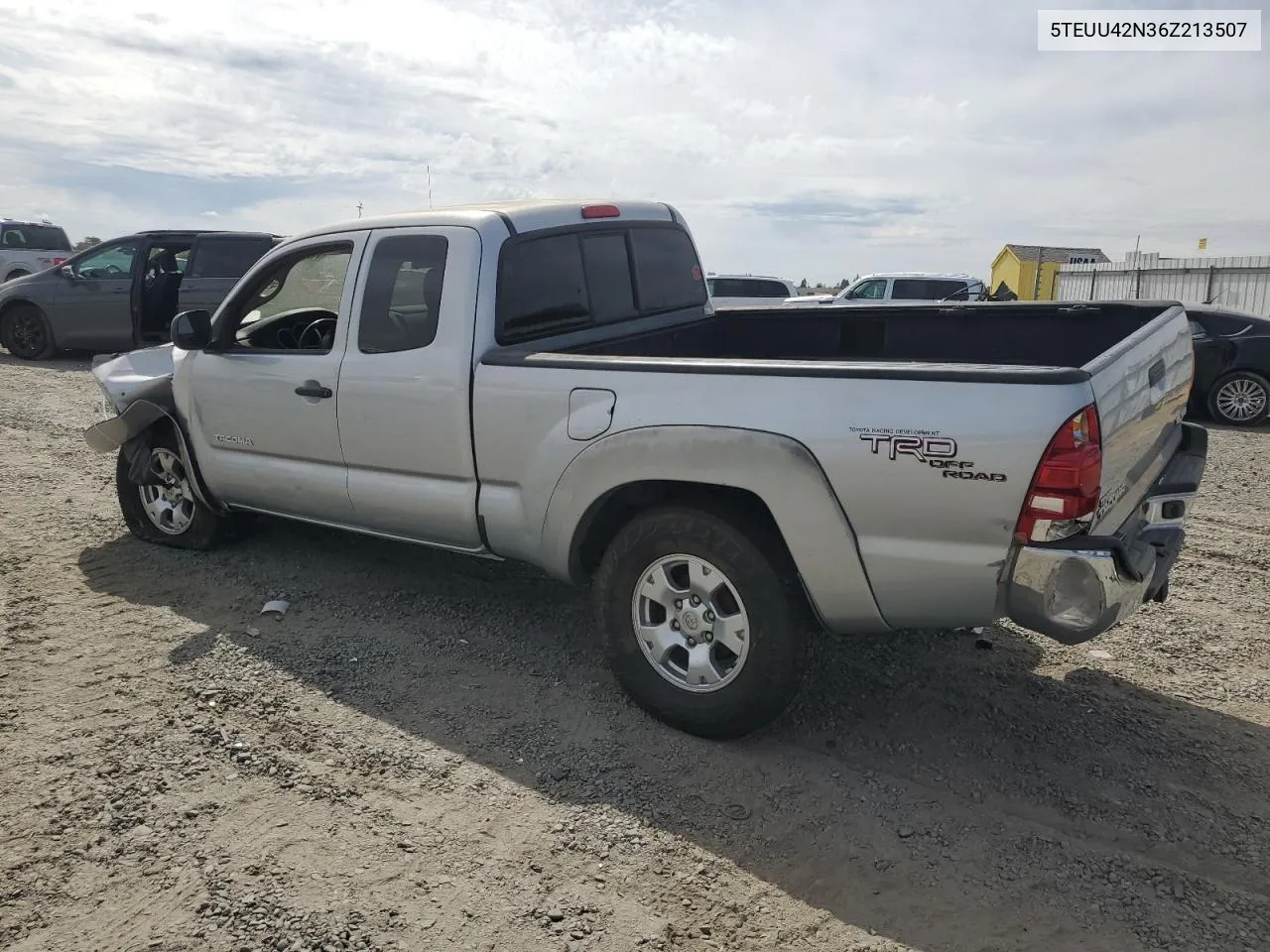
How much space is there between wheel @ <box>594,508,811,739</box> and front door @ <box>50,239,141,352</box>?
12621 mm

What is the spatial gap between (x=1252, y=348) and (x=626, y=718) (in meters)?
10.0

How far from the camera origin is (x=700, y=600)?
138 inches

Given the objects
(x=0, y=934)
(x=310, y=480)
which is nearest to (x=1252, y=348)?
(x=310, y=480)

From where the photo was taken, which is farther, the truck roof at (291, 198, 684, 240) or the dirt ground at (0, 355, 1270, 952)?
the truck roof at (291, 198, 684, 240)

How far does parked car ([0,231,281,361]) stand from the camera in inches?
514

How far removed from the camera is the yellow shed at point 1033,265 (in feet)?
109

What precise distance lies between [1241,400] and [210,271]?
1299cm

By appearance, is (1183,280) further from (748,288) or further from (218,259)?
(218,259)

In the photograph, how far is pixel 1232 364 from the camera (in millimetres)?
10734

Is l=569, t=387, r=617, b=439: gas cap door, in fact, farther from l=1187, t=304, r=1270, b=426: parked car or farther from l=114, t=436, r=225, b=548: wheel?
l=1187, t=304, r=1270, b=426: parked car

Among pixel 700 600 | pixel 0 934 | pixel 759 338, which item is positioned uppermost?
pixel 759 338

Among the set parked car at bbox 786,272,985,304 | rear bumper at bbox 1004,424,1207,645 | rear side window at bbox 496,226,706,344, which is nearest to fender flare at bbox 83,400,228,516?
rear side window at bbox 496,226,706,344

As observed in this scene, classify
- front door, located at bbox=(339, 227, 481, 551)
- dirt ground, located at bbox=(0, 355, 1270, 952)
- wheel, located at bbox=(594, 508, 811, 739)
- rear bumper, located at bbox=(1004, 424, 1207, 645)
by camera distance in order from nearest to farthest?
dirt ground, located at bbox=(0, 355, 1270, 952)
rear bumper, located at bbox=(1004, 424, 1207, 645)
wheel, located at bbox=(594, 508, 811, 739)
front door, located at bbox=(339, 227, 481, 551)

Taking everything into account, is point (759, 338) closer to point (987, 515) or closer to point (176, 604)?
point (987, 515)
